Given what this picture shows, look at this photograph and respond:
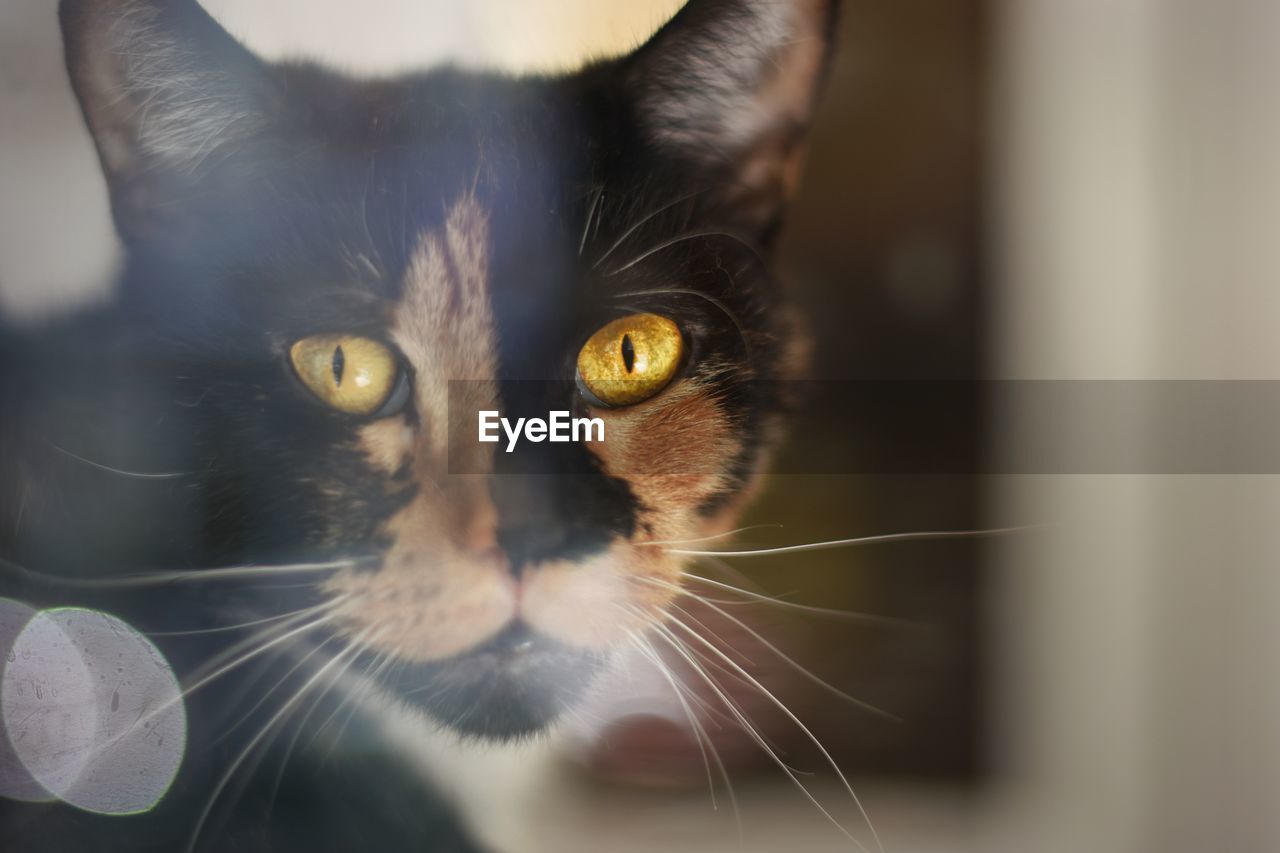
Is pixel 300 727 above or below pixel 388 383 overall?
below

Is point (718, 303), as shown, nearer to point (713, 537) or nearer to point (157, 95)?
point (713, 537)

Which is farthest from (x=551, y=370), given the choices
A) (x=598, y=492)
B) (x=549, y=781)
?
(x=549, y=781)

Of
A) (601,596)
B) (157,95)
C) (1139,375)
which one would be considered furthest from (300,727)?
(1139,375)

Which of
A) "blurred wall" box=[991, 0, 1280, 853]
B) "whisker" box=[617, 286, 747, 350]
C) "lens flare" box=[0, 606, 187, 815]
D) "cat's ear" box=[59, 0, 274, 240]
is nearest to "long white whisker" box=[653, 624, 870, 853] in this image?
"blurred wall" box=[991, 0, 1280, 853]

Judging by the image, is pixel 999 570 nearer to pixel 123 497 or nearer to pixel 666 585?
pixel 666 585


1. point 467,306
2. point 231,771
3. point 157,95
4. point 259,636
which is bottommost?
point 231,771

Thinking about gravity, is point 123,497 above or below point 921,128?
below

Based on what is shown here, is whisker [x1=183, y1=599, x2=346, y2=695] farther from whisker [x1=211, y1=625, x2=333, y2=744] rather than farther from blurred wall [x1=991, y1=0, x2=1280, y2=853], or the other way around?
blurred wall [x1=991, y1=0, x2=1280, y2=853]
